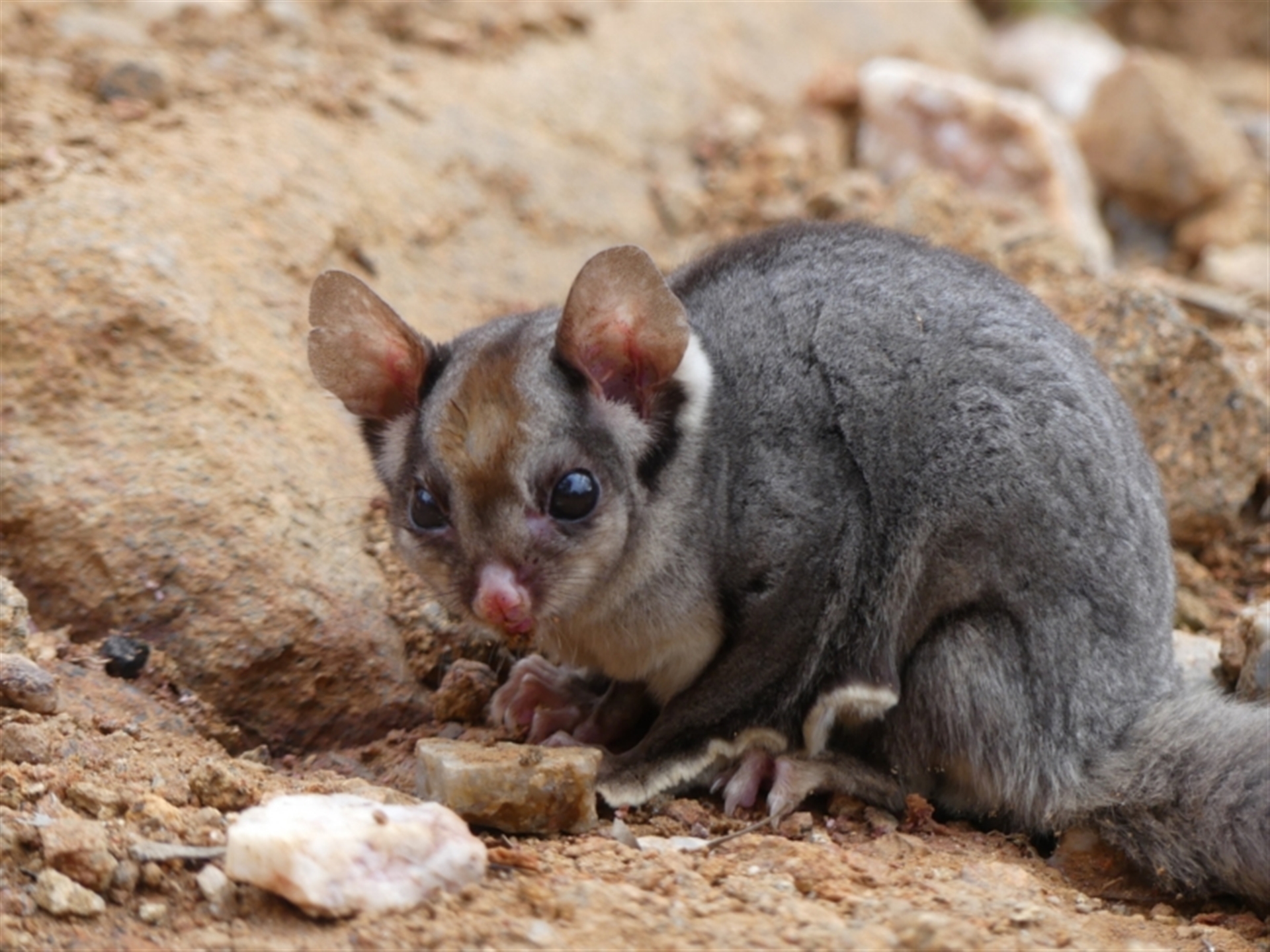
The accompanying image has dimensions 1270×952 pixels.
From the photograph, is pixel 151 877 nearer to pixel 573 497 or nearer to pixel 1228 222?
pixel 573 497

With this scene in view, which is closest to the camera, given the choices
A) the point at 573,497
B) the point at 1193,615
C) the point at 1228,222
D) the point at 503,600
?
the point at 503,600

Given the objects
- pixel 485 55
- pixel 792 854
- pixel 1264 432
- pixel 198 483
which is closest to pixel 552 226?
pixel 485 55

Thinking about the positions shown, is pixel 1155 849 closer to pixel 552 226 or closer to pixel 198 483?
pixel 198 483

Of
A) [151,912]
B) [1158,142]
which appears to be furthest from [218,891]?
[1158,142]

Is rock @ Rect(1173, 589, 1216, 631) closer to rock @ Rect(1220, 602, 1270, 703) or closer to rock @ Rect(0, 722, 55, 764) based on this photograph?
rock @ Rect(1220, 602, 1270, 703)

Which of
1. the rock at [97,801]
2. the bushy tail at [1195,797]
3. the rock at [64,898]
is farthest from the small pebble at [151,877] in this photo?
the bushy tail at [1195,797]
